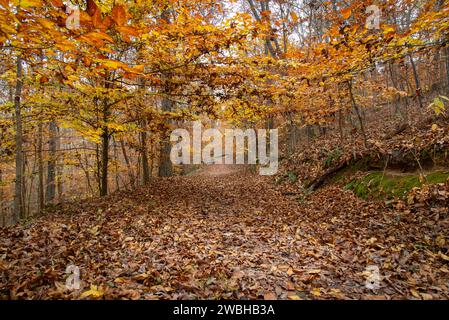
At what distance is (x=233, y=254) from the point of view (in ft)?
14.5

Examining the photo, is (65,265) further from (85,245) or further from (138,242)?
(138,242)

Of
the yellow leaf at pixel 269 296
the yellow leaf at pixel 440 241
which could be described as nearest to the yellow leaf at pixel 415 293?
the yellow leaf at pixel 440 241

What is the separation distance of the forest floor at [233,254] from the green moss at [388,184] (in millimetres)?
419

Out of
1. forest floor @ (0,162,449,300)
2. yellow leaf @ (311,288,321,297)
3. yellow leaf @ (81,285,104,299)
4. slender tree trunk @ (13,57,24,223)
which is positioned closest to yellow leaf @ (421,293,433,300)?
forest floor @ (0,162,449,300)

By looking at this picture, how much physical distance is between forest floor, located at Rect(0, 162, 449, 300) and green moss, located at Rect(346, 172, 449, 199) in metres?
0.42

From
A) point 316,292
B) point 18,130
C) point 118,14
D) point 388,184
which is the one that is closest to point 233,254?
point 316,292

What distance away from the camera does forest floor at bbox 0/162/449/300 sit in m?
3.19

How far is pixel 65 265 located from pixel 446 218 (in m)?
5.99

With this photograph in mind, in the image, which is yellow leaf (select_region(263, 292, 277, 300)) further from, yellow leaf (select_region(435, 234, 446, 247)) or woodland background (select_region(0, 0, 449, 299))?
yellow leaf (select_region(435, 234, 446, 247))

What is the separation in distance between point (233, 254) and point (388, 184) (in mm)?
4396

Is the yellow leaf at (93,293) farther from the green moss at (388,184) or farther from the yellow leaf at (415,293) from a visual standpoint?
the green moss at (388,184)

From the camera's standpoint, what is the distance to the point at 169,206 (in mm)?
7742

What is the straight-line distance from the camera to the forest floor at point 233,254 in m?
3.19
